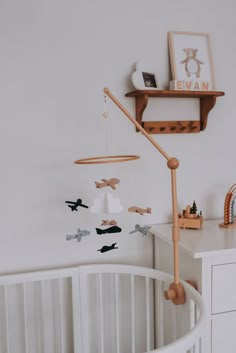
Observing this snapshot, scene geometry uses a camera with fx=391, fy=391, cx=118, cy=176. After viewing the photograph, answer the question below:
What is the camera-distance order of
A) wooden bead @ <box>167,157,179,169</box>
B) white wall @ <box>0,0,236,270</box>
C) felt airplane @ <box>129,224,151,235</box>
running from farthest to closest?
felt airplane @ <box>129,224,151,235</box>
white wall @ <box>0,0,236,270</box>
wooden bead @ <box>167,157,179,169</box>

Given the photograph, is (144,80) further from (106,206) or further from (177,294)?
(177,294)

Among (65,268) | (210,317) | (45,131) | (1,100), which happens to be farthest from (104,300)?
(1,100)

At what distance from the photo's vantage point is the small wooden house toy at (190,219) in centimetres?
167

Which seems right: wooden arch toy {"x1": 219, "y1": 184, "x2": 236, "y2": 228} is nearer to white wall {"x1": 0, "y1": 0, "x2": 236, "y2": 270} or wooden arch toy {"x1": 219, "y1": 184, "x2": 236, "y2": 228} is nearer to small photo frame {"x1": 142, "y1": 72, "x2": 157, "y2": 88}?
white wall {"x1": 0, "y1": 0, "x2": 236, "y2": 270}

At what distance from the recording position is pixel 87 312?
1.72 metres

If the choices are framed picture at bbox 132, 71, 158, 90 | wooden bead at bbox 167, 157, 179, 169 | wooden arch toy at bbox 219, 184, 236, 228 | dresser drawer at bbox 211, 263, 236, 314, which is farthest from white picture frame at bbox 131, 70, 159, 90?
dresser drawer at bbox 211, 263, 236, 314

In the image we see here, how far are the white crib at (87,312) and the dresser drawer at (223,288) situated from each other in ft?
0.55

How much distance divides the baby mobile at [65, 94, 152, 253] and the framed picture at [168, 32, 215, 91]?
0.40 metres

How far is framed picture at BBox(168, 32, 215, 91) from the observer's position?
1.76 meters

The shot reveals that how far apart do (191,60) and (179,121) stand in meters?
0.28

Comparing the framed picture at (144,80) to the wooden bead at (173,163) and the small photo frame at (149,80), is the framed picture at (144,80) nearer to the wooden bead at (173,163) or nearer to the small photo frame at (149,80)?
the small photo frame at (149,80)

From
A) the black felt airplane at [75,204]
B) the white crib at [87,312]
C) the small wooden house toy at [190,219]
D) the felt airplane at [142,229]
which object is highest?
the black felt airplane at [75,204]

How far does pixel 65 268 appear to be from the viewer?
1.66 metres

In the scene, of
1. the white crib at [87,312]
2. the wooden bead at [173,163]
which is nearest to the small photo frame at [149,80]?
the wooden bead at [173,163]
